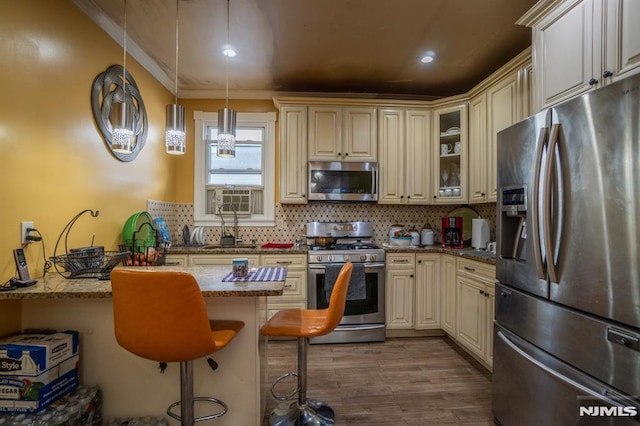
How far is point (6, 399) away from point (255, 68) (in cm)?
305

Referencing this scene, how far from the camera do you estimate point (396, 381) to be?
240 cm

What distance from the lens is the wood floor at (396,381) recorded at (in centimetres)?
200

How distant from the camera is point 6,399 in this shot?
138 cm

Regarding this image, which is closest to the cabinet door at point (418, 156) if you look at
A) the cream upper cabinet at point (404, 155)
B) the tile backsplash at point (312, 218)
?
the cream upper cabinet at point (404, 155)

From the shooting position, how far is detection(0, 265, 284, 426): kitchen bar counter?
65.7 inches

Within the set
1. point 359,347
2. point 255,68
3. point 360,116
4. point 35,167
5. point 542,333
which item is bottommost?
point 359,347

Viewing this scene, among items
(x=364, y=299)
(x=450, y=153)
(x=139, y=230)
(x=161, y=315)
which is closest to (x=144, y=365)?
(x=161, y=315)

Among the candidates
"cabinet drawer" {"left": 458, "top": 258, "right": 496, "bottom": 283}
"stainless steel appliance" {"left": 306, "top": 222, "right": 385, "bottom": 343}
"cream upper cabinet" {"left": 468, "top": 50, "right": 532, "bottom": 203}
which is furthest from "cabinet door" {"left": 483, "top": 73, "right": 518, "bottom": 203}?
"stainless steel appliance" {"left": 306, "top": 222, "right": 385, "bottom": 343}

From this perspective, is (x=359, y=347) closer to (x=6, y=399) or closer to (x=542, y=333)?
A: (x=542, y=333)

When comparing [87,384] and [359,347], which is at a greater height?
[87,384]

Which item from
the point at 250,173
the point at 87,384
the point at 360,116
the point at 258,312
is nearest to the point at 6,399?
the point at 87,384

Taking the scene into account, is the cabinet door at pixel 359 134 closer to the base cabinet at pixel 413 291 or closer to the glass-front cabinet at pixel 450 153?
the glass-front cabinet at pixel 450 153

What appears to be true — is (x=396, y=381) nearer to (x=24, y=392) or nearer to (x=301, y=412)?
(x=301, y=412)

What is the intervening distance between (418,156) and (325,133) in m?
1.13
